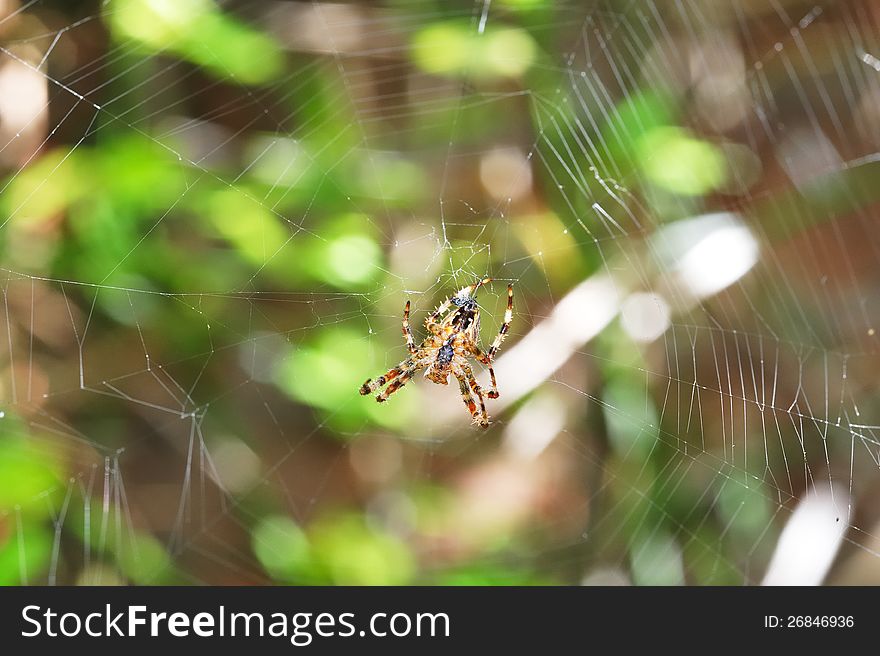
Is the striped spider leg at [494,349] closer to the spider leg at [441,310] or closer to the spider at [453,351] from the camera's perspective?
the spider at [453,351]

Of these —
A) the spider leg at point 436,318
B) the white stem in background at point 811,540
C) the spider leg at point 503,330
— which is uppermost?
the spider leg at point 436,318

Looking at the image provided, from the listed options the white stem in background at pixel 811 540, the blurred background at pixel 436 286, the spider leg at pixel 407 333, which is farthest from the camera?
the white stem in background at pixel 811 540

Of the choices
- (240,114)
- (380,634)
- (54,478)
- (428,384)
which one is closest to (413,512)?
(428,384)

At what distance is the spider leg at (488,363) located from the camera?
2.19 metres

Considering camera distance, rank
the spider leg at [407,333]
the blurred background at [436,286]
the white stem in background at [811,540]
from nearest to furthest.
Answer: the blurred background at [436,286], the spider leg at [407,333], the white stem in background at [811,540]

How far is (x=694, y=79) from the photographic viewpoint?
8.44 feet

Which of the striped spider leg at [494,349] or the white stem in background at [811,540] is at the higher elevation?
the striped spider leg at [494,349]

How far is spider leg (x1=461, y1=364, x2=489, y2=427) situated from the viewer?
2.27 m

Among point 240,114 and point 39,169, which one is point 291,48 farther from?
point 39,169

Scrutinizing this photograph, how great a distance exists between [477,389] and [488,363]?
0.38 feet

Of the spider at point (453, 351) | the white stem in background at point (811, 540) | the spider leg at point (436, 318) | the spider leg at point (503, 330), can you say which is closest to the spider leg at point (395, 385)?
the spider at point (453, 351)

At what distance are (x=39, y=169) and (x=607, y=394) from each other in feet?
6.47

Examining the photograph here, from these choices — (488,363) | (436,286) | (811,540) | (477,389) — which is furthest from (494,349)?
(811,540)

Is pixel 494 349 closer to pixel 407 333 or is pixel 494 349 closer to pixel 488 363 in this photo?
pixel 488 363
